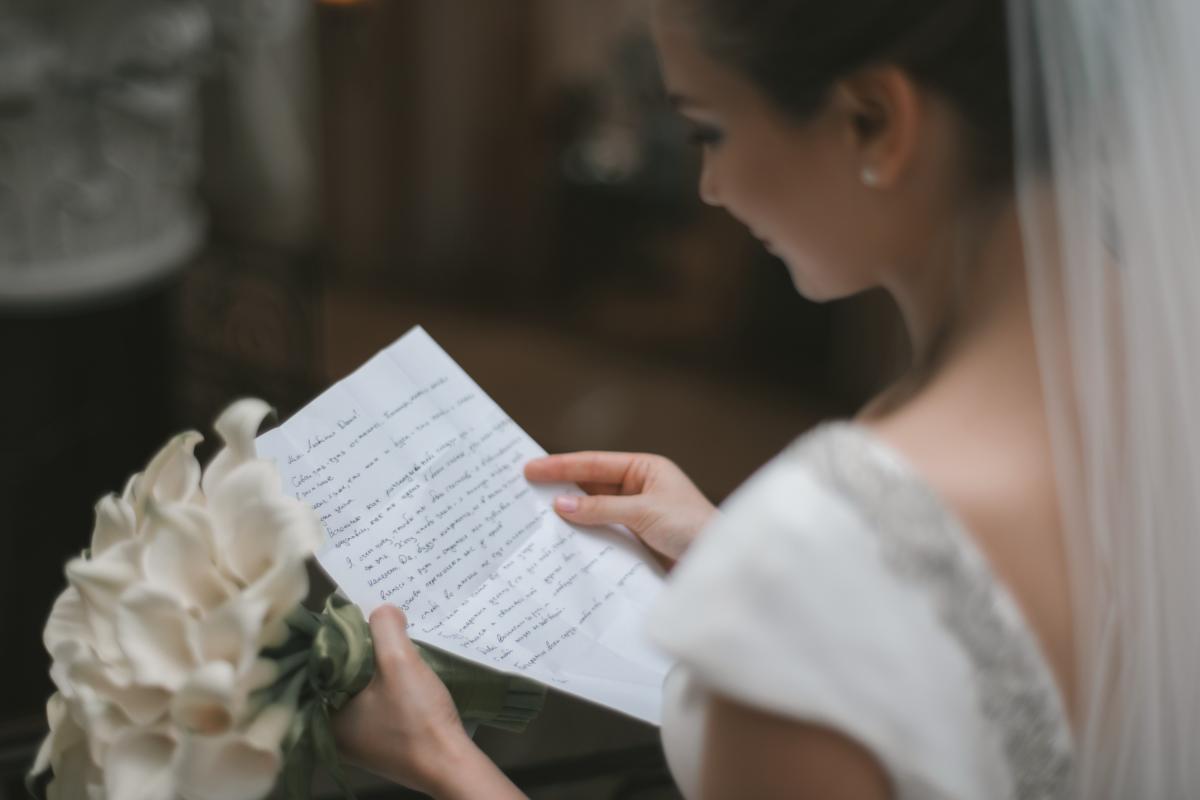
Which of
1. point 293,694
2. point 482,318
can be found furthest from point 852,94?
point 482,318

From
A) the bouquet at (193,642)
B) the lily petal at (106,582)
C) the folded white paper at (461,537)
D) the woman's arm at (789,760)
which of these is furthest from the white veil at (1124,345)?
the lily petal at (106,582)

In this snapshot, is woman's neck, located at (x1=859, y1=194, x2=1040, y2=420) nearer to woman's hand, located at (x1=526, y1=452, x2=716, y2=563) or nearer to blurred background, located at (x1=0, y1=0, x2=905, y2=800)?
woman's hand, located at (x1=526, y1=452, x2=716, y2=563)

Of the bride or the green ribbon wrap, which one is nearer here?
the bride

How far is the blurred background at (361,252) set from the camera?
2.36m

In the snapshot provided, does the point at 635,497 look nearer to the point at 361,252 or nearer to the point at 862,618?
the point at 862,618

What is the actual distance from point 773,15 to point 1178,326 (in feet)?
0.95

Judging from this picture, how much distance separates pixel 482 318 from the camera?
449 centimetres

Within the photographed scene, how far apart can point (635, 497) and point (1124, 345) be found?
502 mm

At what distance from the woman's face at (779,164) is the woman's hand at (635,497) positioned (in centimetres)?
38

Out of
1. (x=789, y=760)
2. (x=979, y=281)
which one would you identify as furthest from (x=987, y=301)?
(x=789, y=760)

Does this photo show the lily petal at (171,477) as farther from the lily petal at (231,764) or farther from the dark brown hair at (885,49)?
the dark brown hair at (885,49)

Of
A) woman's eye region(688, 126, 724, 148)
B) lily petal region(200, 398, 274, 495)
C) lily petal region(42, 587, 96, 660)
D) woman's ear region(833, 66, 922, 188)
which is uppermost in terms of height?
woman's ear region(833, 66, 922, 188)

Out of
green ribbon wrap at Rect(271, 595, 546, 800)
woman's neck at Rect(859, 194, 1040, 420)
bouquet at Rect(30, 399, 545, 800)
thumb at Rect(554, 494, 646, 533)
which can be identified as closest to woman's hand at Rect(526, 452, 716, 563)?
thumb at Rect(554, 494, 646, 533)

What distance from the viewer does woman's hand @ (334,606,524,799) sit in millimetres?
938
